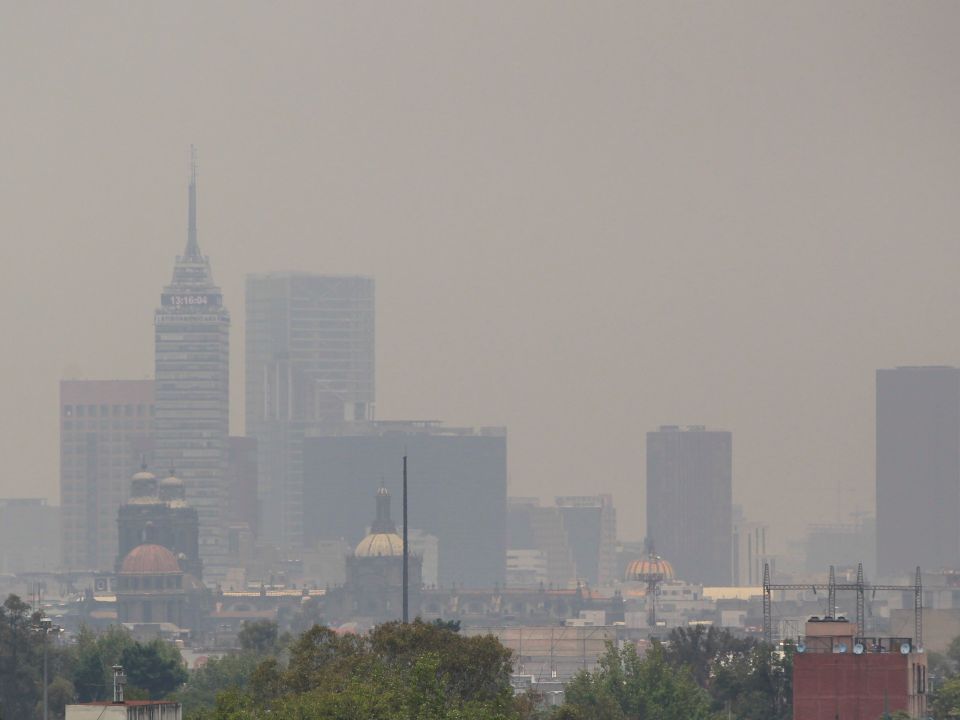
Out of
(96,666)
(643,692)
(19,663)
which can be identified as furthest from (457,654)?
(96,666)

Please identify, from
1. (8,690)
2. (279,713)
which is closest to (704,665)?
(8,690)

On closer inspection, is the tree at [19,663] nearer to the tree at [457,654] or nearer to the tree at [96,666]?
the tree at [96,666]

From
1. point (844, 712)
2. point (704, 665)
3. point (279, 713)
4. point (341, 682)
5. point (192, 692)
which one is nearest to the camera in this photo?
point (279, 713)

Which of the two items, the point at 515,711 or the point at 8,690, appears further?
the point at 8,690

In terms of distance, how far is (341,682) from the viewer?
340ft

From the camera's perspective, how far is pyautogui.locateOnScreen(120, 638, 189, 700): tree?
17050 centimetres

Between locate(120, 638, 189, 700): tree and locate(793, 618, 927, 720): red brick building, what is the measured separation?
4341cm

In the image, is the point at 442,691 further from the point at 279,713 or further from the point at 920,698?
the point at 920,698

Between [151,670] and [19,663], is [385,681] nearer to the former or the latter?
[19,663]

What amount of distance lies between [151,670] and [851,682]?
162 ft

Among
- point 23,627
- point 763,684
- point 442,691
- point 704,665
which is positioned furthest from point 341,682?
point 704,665

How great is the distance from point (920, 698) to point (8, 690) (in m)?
45.8

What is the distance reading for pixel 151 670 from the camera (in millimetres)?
172500

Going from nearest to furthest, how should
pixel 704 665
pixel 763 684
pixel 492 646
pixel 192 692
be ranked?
Answer: pixel 492 646
pixel 763 684
pixel 192 692
pixel 704 665
